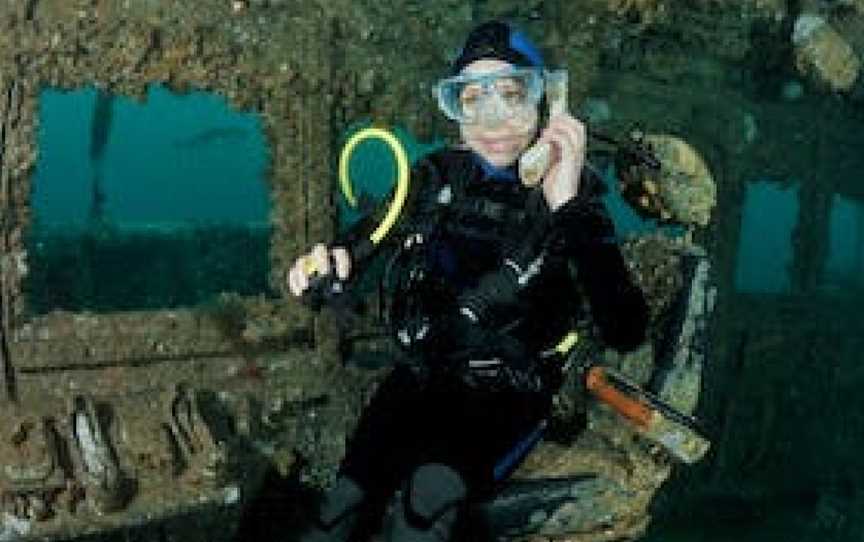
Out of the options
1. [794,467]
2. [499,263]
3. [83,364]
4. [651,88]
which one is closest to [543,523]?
[499,263]

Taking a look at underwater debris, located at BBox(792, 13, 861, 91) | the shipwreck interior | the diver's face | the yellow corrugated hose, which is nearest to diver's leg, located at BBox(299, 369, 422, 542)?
the shipwreck interior

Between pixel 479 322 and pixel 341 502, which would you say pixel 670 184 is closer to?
pixel 479 322

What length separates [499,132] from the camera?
3627 millimetres

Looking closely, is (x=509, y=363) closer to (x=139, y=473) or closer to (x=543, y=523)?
(x=543, y=523)

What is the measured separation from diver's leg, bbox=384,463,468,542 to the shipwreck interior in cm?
50

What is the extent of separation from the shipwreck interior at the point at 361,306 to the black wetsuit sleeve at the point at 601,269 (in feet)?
1.74

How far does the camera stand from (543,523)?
13.1ft

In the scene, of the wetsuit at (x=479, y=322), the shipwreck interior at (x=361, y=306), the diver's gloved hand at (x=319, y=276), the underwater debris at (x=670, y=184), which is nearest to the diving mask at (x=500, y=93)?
the wetsuit at (x=479, y=322)

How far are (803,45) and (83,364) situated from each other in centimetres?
514

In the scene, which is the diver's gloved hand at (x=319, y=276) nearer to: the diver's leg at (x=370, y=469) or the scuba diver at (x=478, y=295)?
the scuba diver at (x=478, y=295)

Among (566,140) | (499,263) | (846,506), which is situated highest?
(566,140)

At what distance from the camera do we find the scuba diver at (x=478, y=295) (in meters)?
3.35

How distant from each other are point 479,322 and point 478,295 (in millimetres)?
103

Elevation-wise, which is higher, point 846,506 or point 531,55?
point 531,55
